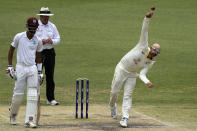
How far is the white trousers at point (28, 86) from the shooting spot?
10602mm

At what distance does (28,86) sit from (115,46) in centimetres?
1339

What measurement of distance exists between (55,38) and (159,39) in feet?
40.7

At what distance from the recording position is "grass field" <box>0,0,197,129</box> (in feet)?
48.6

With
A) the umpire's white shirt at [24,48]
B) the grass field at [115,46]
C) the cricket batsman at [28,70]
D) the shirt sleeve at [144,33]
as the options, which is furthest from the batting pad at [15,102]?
the grass field at [115,46]

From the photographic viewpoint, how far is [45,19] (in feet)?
44.9

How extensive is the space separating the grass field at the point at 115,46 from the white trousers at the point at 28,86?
9.69 ft

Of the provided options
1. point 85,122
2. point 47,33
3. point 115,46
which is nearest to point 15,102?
point 85,122

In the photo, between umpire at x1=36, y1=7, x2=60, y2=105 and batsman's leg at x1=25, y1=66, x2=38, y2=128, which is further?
umpire at x1=36, y1=7, x2=60, y2=105

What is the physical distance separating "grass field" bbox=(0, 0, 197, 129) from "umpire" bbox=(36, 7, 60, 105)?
501 mm

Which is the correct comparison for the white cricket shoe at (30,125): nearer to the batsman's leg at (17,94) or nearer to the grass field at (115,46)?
the batsman's leg at (17,94)

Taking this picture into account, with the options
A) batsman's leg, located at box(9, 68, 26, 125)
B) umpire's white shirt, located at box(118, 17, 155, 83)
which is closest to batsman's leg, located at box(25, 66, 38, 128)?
batsman's leg, located at box(9, 68, 26, 125)

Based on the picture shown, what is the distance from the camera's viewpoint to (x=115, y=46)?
2391 cm

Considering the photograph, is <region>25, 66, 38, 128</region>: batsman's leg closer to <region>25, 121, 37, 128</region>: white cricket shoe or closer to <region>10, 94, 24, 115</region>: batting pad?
<region>25, 121, 37, 128</region>: white cricket shoe

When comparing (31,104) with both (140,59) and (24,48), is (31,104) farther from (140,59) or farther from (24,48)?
(140,59)
